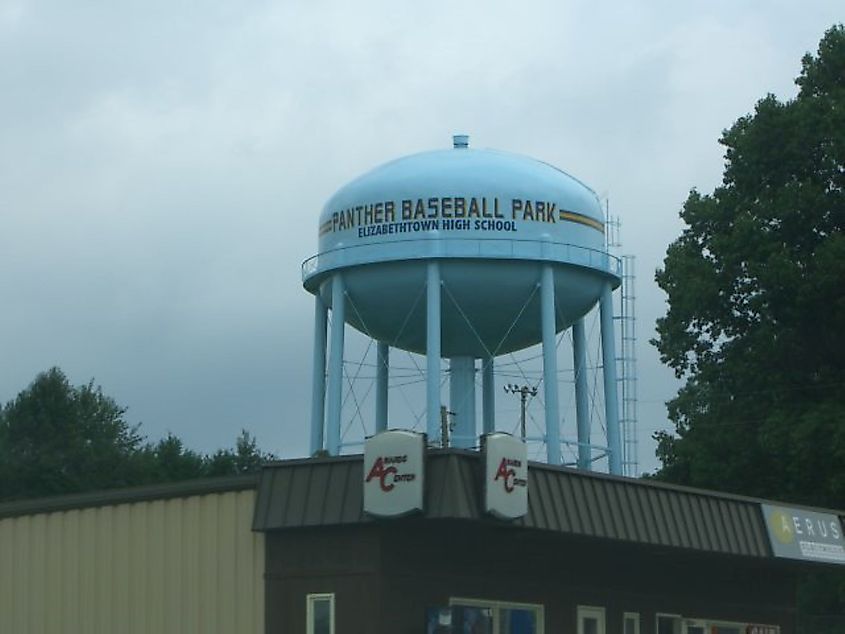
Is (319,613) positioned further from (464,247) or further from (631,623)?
(464,247)

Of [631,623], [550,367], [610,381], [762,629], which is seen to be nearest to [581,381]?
[610,381]

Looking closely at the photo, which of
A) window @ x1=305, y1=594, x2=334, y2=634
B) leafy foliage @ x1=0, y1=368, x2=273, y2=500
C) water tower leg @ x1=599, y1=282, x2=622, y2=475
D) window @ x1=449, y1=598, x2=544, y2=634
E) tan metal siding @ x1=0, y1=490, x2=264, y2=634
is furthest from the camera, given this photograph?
leafy foliage @ x1=0, y1=368, x2=273, y2=500

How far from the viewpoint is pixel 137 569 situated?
2841 centimetres

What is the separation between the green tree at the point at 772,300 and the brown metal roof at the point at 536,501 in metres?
17.8

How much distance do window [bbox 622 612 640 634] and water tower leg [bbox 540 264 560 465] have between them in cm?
1301

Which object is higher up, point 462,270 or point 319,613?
point 462,270

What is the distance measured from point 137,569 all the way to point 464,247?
1708cm

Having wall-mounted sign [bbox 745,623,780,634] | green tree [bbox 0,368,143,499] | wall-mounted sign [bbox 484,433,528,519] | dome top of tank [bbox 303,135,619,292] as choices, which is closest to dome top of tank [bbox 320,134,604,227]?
dome top of tank [bbox 303,135,619,292]

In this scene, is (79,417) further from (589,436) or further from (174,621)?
(174,621)

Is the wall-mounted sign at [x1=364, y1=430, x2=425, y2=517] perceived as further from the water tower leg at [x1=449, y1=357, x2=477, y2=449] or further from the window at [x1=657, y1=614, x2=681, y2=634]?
the water tower leg at [x1=449, y1=357, x2=477, y2=449]

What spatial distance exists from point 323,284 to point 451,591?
20.3 metres

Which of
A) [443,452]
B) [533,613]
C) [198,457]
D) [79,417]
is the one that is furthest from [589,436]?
[79,417]

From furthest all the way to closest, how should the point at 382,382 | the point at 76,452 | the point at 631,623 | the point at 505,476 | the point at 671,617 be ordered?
the point at 76,452, the point at 382,382, the point at 671,617, the point at 631,623, the point at 505,476

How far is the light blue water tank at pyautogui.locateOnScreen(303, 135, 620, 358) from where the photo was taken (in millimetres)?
44125
